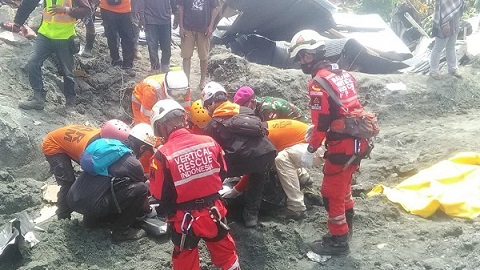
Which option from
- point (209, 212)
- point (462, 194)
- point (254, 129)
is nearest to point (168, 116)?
point (209, 212)

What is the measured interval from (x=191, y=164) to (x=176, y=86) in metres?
1.61

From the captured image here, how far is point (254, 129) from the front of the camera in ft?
15.8

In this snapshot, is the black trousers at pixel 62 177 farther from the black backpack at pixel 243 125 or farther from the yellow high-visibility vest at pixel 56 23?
the yellow high-visibility vest at pixel 56 23

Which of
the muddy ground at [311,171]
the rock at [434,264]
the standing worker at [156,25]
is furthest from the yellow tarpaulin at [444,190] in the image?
the standing worker at [156,25]

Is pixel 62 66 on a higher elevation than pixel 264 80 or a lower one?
higher

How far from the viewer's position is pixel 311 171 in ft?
20.6

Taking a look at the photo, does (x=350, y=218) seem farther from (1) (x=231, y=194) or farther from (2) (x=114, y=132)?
(2) (x=114, y=132)

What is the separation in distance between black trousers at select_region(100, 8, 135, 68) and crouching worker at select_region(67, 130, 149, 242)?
3.51 meters

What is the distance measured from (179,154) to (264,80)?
4.48m

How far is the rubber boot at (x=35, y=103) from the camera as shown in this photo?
21.8 feet

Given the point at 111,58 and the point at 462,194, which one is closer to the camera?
the point at 462,194

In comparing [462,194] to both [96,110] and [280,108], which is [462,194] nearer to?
[280,108]

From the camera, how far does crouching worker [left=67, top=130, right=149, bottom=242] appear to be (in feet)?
15.0

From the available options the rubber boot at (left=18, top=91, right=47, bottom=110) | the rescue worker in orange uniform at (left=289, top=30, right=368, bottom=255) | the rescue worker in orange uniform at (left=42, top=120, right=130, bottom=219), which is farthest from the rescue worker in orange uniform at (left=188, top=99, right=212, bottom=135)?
the rubber boot at (left=18, top=91, right=47, bottom=110)
